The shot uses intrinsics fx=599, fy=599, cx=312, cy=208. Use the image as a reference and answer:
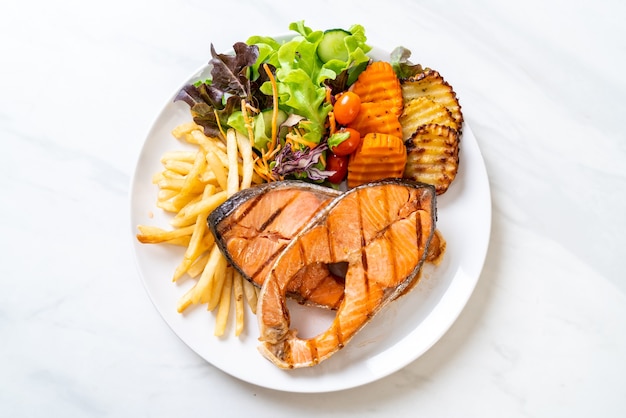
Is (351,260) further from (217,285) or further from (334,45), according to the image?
(334,45)

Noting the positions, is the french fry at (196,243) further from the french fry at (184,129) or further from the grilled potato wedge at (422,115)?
the grilled potato wedge at (422,115)

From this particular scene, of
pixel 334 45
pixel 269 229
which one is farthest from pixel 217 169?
pixel 334 45

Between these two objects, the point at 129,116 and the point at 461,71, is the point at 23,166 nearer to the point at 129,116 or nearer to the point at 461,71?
the point at 129,116

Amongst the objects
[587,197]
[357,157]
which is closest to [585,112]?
[587,197]

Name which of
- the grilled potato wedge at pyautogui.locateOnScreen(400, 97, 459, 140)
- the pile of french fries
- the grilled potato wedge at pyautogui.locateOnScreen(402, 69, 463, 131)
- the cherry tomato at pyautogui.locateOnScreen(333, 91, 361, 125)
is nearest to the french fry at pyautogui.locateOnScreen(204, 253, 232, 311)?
the pile of french fries

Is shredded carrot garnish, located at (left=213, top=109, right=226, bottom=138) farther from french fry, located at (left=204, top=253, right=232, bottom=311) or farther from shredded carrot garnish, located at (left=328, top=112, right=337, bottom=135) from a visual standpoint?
french fry, located at (left=204, top=253, right=232, bottom=311)

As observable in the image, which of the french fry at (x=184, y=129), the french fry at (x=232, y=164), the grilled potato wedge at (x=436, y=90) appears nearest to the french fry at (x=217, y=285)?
the french fry at (x=232, y=164)

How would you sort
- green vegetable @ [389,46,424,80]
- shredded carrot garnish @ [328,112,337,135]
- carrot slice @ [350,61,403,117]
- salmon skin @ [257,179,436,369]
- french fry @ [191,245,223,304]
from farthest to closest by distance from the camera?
green vegetable @ [389,46,424,80]
carrot slice @ [350,61,403,117]
shredded carrot garnish @ [328,112,337,135]
french fry @ [191,245,223,304]
salmon skin @ [257,179,436,369]
